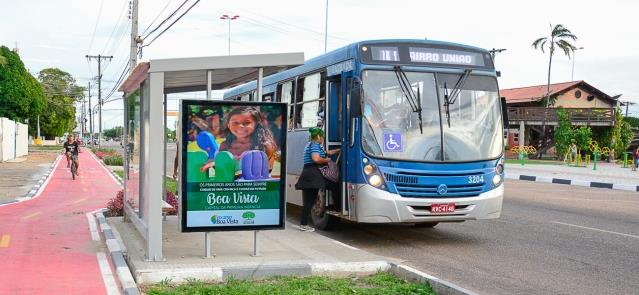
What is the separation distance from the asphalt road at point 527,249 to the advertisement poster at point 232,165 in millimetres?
→ 2217

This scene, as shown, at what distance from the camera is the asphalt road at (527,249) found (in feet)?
25.0

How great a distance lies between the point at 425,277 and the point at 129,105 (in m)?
6.53

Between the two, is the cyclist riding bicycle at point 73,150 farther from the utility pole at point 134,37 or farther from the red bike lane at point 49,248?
the red bike lane at point 49,248

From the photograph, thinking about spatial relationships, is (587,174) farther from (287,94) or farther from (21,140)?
(21,140)

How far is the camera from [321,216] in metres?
11.3

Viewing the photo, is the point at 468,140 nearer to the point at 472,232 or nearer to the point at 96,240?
Answer: the point at 472,232

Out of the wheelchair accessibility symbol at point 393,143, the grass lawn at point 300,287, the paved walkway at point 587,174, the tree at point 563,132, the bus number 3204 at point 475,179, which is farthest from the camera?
the tree at point 563,132

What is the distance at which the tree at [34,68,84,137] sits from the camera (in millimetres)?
92062

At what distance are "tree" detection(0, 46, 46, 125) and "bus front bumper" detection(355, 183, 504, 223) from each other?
51.1 metres

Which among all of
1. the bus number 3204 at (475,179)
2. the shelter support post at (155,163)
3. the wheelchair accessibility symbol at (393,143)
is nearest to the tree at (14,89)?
the wheelchair accessibility symbol at (393,143)

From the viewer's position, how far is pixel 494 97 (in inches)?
406

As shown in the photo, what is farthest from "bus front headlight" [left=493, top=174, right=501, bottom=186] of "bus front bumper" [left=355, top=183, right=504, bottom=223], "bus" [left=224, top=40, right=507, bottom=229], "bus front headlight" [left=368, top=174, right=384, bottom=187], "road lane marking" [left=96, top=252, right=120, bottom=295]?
"road lane marking" [left=96, top=252, right=120, bottom=295]

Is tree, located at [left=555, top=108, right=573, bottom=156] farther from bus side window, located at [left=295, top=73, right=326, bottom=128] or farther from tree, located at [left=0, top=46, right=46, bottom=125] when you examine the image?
tree, located at [left=0, top=46, right=46, bottom=125]

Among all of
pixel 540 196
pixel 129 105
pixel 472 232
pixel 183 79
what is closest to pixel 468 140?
pixel 472 232
